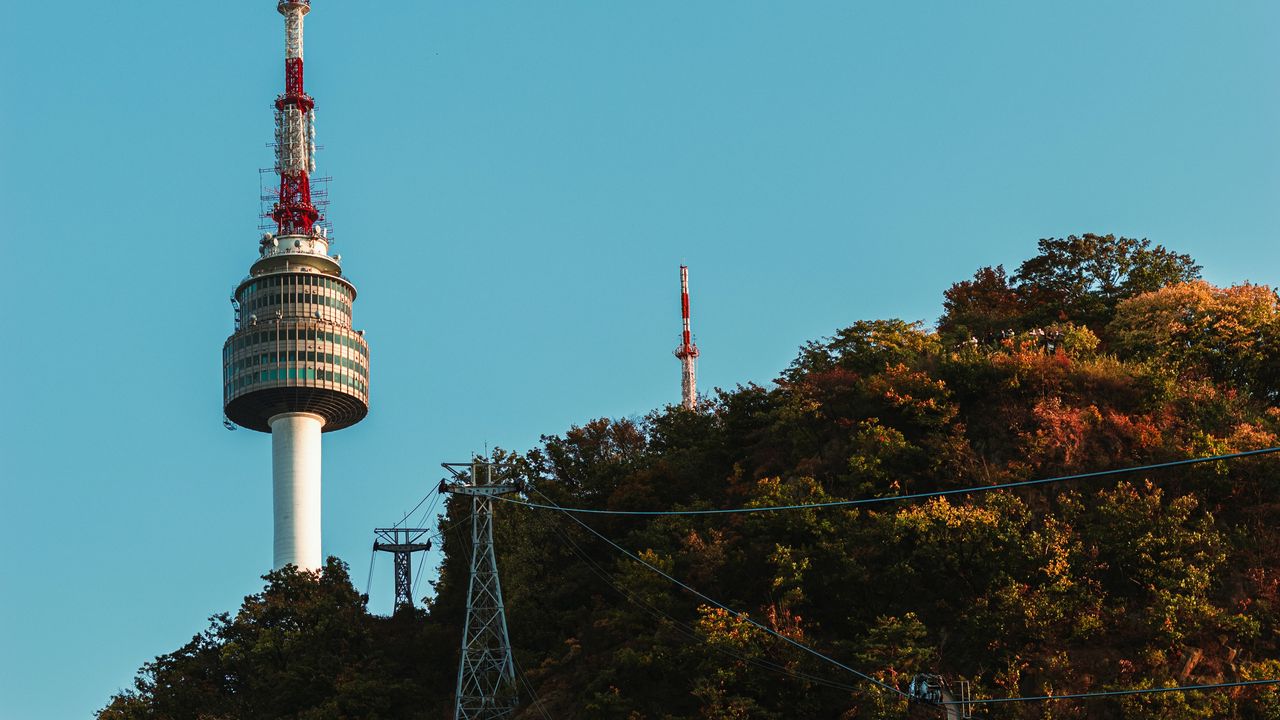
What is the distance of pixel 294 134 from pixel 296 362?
21864mm

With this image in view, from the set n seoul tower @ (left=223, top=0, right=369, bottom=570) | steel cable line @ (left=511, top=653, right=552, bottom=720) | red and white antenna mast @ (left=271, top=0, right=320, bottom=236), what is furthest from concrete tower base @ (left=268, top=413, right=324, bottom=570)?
steel cable line @ (left=511, top=653, right=552, bottom=720)

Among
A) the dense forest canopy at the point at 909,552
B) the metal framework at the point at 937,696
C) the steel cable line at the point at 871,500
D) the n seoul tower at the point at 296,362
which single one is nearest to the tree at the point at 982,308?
the dense forest canopy at the point at 909,552

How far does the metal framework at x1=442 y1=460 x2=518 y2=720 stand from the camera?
51844 mm

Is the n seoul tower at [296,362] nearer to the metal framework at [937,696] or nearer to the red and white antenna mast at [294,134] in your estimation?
the red and white antenna mast at [294,134]

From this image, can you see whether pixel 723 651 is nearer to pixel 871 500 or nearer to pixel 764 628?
pixel 764 628

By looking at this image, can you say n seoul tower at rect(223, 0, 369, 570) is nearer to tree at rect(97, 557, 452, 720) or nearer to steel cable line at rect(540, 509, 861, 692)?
tree at rect(97, 557, 452, 720)

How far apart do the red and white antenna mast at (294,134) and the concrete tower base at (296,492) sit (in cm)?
1724

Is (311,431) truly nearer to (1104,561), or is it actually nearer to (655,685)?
(655,685)

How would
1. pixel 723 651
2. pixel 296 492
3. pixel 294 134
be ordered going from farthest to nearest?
pixel 294 134, pixel 296 492, pixel 723 651

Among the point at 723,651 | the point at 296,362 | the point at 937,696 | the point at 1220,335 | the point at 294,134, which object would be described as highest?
the point at 294,134

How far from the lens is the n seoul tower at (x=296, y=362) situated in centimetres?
11069

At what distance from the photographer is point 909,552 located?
47.8 meters

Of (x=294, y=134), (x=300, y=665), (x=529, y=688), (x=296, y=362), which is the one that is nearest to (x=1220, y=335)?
(x=529, y=688)

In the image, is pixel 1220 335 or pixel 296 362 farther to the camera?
pixel 296 362
